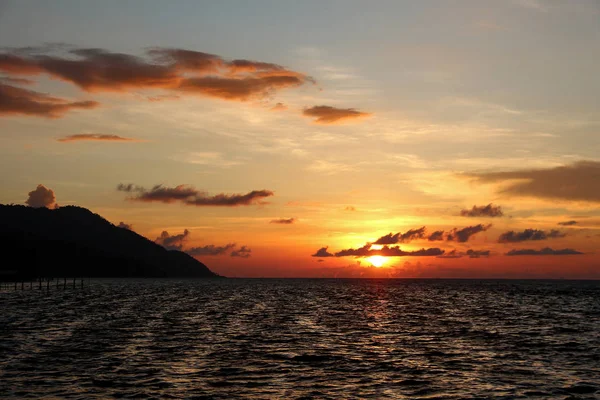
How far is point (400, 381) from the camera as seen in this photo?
133 ft

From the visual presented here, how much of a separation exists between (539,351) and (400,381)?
21594 mm

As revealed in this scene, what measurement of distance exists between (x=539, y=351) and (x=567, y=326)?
3002cm

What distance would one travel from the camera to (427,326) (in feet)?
259

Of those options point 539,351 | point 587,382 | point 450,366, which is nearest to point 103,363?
point 450,366

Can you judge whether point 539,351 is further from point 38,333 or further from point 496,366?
point 38,333

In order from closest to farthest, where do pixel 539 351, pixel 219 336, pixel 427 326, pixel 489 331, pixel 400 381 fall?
pixel 400 381, pixel 539 351, pixel 219 336, pixel 489 331, pixel 427 326

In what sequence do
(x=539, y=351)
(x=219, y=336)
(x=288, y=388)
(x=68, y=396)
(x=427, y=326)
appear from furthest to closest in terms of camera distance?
(x=427, y=326)
(x=219, y=336)
(x=539, y=351)
(x=288, y=388)
(x=68, y=396)

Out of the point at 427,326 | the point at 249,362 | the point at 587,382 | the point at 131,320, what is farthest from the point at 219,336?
the point at 587,382

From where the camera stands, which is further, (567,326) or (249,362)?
(567,326)

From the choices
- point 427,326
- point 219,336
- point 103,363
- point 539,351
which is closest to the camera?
point 103,363

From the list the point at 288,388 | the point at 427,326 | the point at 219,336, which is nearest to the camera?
the point at 288,388

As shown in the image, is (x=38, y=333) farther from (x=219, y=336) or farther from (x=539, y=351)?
(x=539, y=351)

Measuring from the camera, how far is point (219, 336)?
64.1 meters

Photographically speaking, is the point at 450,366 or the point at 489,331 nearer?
the point at 450,366
